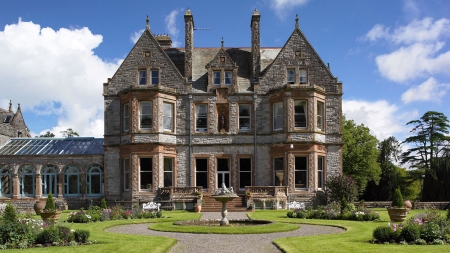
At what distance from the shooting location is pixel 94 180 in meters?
38.6

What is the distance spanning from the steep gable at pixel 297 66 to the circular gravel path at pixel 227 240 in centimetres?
1689

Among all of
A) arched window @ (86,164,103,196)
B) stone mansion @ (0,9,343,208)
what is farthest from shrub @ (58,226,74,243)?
arched window @ (86,164,103,196)

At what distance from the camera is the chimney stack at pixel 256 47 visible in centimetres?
3819

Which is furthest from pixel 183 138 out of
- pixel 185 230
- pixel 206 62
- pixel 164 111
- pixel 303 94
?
pixel 185 230

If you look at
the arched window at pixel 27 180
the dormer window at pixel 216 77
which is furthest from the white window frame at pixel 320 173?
the arched window at pixel 27 180

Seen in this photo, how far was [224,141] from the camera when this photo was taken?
37.0 metres

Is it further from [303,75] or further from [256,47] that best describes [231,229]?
[256,47]

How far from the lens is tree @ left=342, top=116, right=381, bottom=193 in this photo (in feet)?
175

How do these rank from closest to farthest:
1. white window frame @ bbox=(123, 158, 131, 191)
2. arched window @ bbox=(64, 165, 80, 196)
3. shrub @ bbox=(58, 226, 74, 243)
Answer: shrub @ bbox=(58, 226, 74, 243)
white window frame @ bbox=(123, 158, 131, 191)
arched window @ bbox=(64, 165, 80, 196)

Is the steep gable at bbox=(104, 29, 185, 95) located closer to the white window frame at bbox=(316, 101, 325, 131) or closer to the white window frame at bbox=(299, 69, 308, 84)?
the white window frame at bbox=(299, 69, 308, 84)

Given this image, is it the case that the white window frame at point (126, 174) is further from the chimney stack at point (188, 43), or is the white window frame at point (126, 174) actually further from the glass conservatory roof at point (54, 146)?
the chimney stack at point (188, 43)

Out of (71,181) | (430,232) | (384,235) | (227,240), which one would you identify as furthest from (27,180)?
(430,232)

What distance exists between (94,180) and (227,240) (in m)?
23.4

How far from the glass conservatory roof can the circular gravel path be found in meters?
18.9
